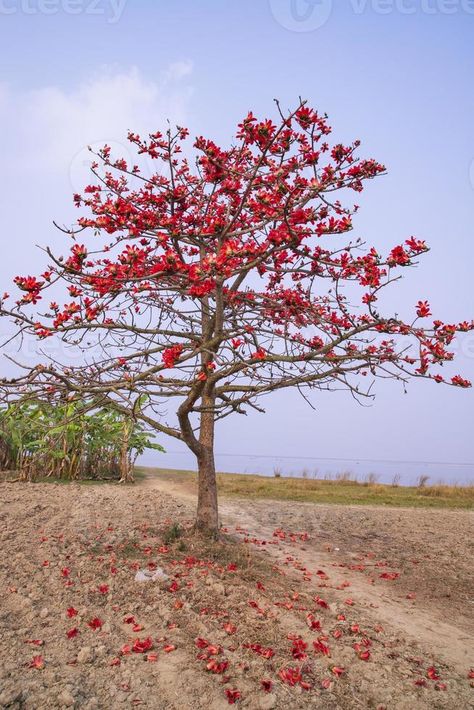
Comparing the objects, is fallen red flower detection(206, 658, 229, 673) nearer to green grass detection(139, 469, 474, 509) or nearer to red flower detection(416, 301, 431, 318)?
red flower detection(416, 301, 431, 318)

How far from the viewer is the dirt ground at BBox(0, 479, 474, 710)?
4898mm

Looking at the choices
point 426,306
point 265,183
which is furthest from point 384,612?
point 265,183

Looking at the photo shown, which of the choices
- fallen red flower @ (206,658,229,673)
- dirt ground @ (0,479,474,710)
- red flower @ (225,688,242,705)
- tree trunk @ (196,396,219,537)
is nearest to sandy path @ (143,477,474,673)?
dirt ground @ (0,479,474,710)

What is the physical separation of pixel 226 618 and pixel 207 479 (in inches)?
106

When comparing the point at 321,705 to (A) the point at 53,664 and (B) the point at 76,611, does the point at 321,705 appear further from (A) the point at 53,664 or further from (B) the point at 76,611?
(B) the point at 76,611

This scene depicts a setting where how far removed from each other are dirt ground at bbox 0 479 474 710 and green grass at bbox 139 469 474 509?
5.64 m

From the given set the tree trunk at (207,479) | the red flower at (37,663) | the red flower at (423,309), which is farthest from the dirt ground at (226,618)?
the red flower at (423,309)

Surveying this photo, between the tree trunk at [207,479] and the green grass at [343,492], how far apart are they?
7.55m

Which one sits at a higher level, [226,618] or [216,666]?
[226,618]

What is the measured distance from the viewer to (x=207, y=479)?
8.66 meters

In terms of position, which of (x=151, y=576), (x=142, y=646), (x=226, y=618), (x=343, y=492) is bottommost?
(x=142, y=646)

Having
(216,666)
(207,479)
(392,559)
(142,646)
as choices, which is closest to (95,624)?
(142,646)

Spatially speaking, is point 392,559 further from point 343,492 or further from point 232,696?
point 343,492

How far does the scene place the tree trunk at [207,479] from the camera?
8641mm
